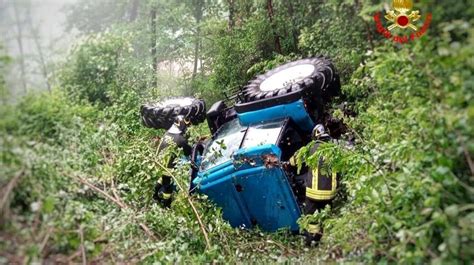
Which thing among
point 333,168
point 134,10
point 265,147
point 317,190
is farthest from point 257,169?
point 134,10

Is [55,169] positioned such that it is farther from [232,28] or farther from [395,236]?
[232,28]

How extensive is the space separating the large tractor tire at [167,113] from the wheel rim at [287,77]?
1003 millimetres

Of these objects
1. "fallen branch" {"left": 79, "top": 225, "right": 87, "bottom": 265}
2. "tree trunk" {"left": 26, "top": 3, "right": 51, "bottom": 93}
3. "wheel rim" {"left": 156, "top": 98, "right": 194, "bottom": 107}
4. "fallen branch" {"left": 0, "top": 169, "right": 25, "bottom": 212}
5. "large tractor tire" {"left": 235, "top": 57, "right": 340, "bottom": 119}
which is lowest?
"wheel rim" {"left": 156, "top": 98, "right": 194, "bottom": 107}

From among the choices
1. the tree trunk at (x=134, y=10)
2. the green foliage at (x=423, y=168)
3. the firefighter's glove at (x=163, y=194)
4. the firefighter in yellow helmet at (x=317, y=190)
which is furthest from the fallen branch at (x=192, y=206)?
the tree trunk at (x=134, y=10)

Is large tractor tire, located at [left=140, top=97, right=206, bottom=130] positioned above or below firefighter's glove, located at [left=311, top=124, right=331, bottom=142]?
below

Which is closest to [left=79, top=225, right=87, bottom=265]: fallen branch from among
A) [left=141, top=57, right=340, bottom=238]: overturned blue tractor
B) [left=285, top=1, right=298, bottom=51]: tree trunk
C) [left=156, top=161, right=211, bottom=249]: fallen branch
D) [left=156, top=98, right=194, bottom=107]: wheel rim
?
[left=156, top=161, right=211, bottom=249]: fallen branch

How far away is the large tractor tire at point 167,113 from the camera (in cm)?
621

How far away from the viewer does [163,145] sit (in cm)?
543

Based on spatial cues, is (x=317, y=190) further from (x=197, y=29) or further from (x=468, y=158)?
(x=197, y=29)

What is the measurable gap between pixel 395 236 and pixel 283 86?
3.07 meters

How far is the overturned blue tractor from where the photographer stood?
468 cm

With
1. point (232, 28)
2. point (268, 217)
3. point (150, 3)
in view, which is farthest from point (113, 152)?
point (150, 3)

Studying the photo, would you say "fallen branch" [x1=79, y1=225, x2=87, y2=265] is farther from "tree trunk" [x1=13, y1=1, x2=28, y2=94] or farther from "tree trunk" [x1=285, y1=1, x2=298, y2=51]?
"tree trunk" [x1=285, y1=1, x2=298, y2=51]

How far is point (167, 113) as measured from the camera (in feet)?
20.5
